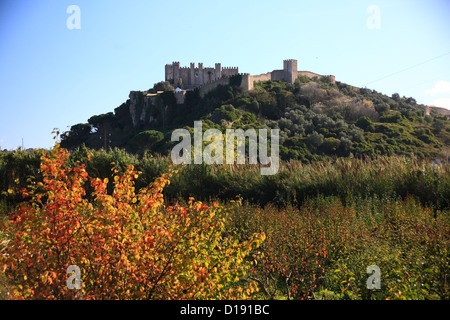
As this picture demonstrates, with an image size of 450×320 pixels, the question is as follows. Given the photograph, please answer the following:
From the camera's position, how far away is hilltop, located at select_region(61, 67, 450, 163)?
49.1 meters

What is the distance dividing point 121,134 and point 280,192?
65.8 metres

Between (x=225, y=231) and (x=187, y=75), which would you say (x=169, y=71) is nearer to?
(x=187, y=75)

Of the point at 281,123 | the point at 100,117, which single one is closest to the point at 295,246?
the point at 281,123

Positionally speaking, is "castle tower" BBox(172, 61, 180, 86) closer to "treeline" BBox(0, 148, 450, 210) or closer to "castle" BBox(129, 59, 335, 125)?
"castle" BBox(129, 59, 335, 125)

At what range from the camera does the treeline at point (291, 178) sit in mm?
8930

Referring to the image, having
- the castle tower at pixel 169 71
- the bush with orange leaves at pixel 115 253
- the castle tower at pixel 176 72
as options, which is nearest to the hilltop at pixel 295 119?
the castle tower at pixel 176 72

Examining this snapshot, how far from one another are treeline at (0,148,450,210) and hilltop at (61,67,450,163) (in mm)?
29584

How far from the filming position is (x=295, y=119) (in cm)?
5688

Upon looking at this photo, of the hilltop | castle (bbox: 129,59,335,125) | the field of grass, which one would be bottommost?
the field of grass

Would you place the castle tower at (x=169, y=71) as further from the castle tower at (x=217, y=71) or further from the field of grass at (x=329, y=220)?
the field of grass at (x=329, y=220)

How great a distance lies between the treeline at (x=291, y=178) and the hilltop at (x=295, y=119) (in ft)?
97.1

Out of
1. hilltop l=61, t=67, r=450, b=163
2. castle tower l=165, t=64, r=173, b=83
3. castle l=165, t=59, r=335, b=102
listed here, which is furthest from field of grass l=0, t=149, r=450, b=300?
castle tower l=165, t=64, r=173, b=83

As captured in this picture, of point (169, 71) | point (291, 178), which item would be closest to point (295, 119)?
point (169, 71)
